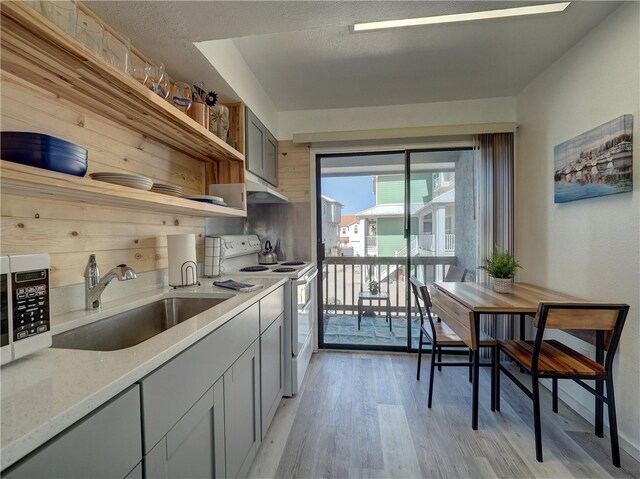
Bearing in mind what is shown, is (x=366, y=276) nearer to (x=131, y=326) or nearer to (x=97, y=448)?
(x=131, y=326)

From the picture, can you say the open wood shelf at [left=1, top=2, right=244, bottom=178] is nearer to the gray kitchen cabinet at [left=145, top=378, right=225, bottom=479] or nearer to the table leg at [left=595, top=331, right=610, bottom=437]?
the gray kitchen cabinet at [left=145, top=378, right=225, bottom=479]

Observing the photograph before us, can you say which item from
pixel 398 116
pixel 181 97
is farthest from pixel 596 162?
pixel 181 97

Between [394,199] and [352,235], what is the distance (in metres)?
0.66

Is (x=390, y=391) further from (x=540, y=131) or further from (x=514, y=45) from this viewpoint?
(x=514, y=45)

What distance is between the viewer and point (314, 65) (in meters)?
2.25

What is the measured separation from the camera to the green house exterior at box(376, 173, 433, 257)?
120 inches

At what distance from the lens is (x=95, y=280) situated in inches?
47.5

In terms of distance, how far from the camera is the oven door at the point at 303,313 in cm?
222

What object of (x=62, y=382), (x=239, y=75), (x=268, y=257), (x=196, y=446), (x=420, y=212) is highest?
(x=239, y=75)

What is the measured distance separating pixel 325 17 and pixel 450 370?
9.62 ft

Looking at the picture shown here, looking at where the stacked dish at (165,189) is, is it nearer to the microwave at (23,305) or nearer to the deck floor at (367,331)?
the microwave at (23,305)

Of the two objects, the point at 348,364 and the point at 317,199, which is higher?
the point at 317,199

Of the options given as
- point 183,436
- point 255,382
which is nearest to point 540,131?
point 255,382

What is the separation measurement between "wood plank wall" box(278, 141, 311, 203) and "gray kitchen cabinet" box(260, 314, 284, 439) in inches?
58.8
